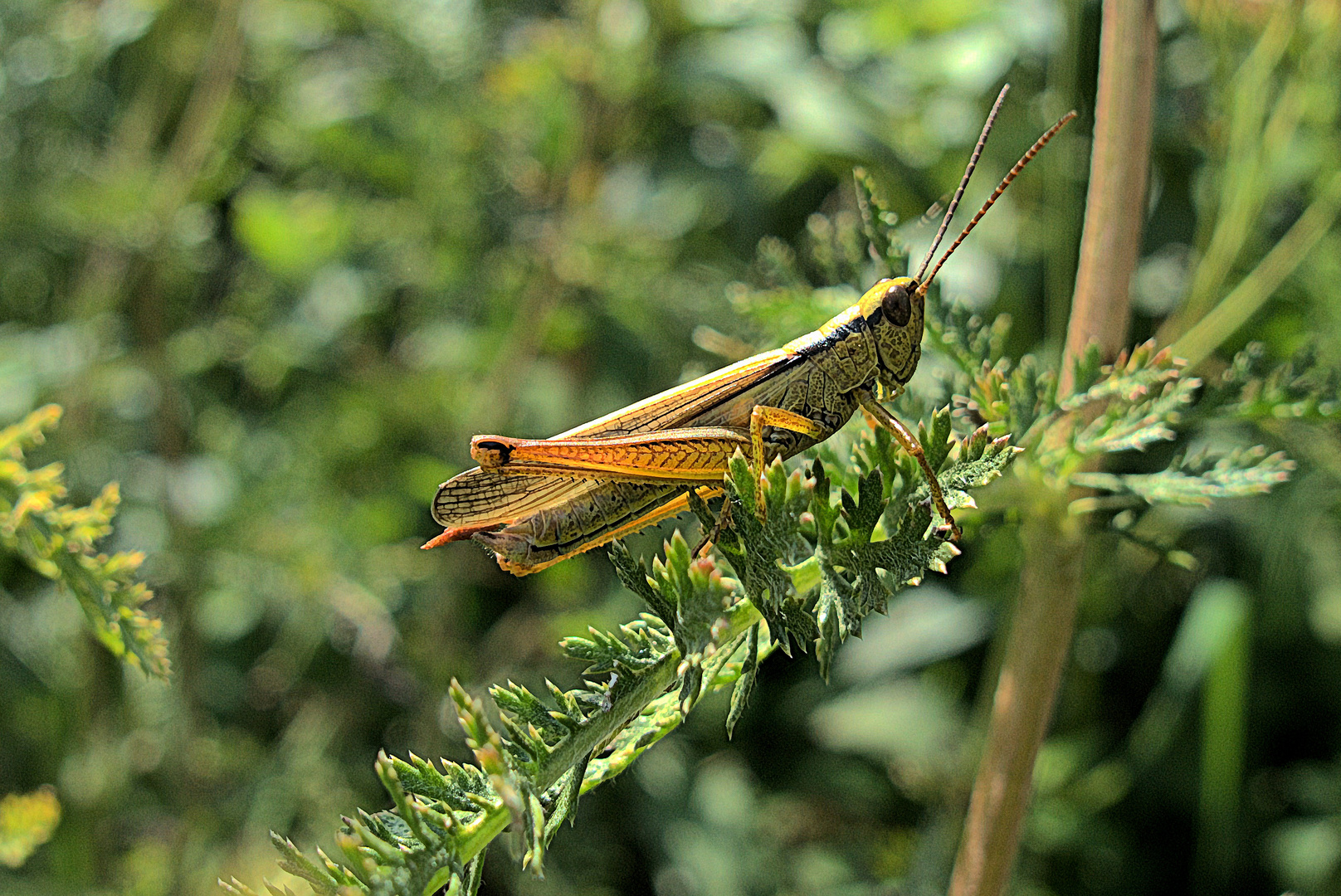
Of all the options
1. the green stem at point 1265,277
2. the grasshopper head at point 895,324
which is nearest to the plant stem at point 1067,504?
the grasshopper head at point 895,324

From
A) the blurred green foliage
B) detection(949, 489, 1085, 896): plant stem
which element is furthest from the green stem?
detection(949, 489, 1085, 896): plant stem

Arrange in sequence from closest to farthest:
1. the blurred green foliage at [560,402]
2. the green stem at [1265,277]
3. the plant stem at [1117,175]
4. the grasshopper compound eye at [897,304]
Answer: the plant stem at [1117,175], the grasshopper compound eye at [897,304], the green stem at [1265,277], the blurred green foliage at [560,402]

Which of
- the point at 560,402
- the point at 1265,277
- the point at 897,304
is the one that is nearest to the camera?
the point at 897,304

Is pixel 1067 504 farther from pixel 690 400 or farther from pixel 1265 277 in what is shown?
pixel 1265 277

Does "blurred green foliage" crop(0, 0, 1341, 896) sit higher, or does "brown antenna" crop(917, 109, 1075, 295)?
"brown antenna" crop(917, 109, 1075, 295)

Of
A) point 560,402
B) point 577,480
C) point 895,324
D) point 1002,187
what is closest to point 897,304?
point 895,324

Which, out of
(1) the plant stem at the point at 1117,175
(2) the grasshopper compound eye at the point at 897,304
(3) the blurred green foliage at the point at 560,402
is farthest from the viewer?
(3) the blurred green foliage at the point at 560,402

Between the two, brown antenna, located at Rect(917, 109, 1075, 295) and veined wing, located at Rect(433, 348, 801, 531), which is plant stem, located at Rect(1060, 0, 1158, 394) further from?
veined wing, located at Rect(433, 348, 801, 531)

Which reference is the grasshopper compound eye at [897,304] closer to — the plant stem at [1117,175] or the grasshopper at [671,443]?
the grasshopper at [671,443]
